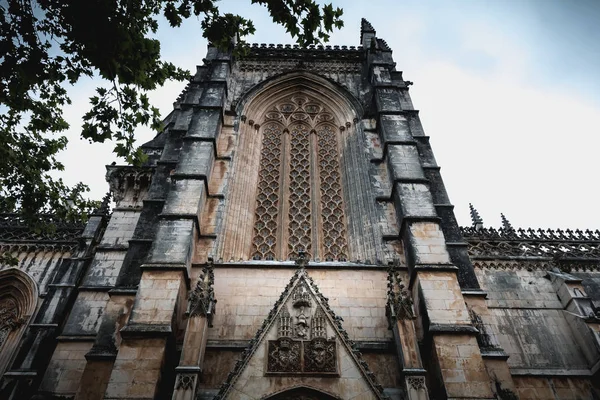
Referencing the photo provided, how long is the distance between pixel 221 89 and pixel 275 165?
315cm

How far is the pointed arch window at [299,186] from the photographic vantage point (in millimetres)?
10930

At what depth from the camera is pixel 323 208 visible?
11.8 m

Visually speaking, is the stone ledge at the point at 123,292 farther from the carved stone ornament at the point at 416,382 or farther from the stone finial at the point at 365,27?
the stone finial at the point at 365,27

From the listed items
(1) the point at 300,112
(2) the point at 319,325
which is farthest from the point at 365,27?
(2) the point at 319,325

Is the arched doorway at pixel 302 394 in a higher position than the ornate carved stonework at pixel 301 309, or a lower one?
lower

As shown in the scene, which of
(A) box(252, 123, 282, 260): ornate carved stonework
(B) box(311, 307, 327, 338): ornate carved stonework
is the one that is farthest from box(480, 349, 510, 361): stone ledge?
(A) box(252, 123, 282, 260): ornate carved stonework

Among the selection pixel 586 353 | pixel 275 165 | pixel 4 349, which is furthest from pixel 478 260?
pixel 4 349

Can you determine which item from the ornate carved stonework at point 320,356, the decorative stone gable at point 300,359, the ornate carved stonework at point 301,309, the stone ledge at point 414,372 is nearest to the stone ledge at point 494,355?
the stone ledge at point 414,372

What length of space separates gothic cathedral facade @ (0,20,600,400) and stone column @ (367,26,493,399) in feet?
0.11

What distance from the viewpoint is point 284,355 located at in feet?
24.1

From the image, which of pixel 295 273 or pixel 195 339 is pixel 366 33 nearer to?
pixel 295 273

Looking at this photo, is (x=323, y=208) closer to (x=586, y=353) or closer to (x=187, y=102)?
(x=187, y=102)

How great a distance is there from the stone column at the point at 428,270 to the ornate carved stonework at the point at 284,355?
2100mm

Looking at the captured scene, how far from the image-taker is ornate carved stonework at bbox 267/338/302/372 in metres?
7.19
